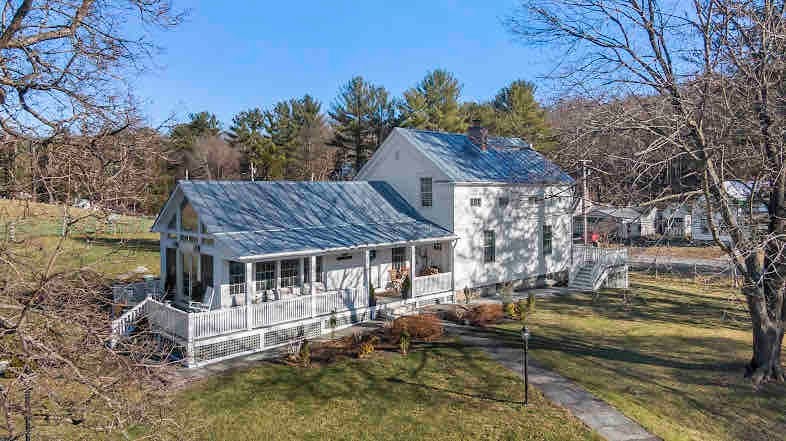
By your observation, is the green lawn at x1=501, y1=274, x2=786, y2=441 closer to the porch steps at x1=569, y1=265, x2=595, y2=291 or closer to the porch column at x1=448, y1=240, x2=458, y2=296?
the porch steps at x1=569, y1=265, x2=595, y2=291

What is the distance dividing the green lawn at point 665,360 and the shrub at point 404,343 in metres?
3.54

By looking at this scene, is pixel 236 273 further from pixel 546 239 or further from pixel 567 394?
pixel 546 239

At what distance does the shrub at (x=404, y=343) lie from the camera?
14.1 m

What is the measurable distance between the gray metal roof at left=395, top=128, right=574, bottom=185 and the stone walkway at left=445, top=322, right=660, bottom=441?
7264 millimetres

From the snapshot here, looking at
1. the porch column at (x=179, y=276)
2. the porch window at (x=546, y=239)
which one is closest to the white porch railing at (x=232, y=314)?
the porch column at (x=179, y=276)

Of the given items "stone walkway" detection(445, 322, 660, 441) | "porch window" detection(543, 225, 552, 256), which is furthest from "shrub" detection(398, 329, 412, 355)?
"porch window" detection(543, 225, 552, 256)

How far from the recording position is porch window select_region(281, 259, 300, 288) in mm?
17625

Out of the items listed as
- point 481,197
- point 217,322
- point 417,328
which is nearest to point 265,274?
point 217,322

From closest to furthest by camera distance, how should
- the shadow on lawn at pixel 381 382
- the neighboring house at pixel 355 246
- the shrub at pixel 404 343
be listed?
the shadow on lawn at pixel 381 382 < the shrub at pixel 404 343 < the neighboring house at pixel 355 246

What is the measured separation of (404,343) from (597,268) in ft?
47.5

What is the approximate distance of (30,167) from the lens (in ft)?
19.3

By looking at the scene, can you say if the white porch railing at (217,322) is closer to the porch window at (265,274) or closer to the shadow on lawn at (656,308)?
the porch window at (265,274)

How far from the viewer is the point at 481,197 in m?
21.7

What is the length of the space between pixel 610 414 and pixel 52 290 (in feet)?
32.8
